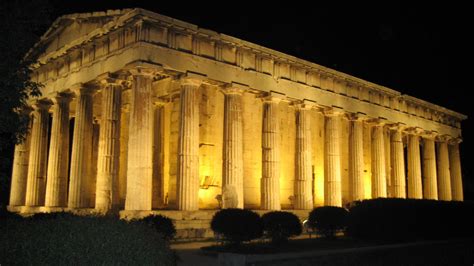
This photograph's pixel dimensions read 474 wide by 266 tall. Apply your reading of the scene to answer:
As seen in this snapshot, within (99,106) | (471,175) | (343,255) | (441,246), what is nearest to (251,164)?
(99,106)

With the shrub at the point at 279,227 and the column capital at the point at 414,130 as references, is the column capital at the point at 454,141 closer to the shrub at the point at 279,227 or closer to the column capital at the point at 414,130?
the column capital at the point at 414,130

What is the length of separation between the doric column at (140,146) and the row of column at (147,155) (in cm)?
4

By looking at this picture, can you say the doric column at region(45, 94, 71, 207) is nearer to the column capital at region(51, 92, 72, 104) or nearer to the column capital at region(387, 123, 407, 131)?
Result: the column capital at region(51, 92, 72, 104)

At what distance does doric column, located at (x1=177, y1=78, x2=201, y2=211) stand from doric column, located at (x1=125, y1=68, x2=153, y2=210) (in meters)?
1.56

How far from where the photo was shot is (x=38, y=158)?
29.8m

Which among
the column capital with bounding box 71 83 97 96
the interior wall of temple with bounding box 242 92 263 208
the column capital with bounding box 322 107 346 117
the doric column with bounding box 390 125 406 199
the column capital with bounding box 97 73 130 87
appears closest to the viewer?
the column capital with bounding box 97 73 130 87

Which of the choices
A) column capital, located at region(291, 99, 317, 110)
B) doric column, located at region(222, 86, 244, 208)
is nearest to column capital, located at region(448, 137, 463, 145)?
column capital, located at region(291, 99, 317, 110)

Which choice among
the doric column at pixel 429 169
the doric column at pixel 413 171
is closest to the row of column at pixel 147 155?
the doric column at pixel 413 171

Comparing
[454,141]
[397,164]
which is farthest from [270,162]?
[454,141]

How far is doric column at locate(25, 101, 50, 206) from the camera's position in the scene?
2944 centimetres

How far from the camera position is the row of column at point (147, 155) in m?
22.6

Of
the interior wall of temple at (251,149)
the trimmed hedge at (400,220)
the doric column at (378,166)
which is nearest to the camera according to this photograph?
the trimmed hedge at (400,220)

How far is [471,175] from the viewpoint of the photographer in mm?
55812

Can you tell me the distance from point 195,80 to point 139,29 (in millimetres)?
3602
